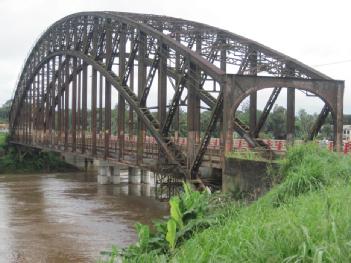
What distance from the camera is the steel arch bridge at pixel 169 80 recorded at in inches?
811

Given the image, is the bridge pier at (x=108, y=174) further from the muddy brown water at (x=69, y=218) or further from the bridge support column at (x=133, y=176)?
the bridge support column at (x=133, y=176)

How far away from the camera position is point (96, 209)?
92.2 feet

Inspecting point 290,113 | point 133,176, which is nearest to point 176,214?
point 290,113

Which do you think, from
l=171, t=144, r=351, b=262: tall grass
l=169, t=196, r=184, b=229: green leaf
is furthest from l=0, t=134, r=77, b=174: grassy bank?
l=171, t=144, r=351, b=262: tall grass

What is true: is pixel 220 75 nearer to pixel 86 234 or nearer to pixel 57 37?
pixel 86 234

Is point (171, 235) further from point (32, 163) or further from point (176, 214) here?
point (32, 163)

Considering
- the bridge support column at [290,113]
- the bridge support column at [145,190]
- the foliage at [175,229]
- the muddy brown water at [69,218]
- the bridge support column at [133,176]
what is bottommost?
the muddy brown water at [69,218]

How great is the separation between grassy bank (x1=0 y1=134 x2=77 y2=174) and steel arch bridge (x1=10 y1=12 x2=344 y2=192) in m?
11.2

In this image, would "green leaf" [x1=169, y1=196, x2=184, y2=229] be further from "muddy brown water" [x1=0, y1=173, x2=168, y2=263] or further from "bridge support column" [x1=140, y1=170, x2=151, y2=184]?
"bridge support column" [x1=140, y1=170, x2=151, y2=184]

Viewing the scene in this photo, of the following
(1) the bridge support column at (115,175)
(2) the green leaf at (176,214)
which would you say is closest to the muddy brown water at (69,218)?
(1) the bridge support column at (115,175)

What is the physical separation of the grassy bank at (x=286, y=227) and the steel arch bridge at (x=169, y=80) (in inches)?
326

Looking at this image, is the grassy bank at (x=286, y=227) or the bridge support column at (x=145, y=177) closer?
the grassy bank at (x=286, y=227)

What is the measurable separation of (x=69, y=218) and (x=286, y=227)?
1993 centimetres

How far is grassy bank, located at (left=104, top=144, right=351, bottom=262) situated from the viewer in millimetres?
5789
